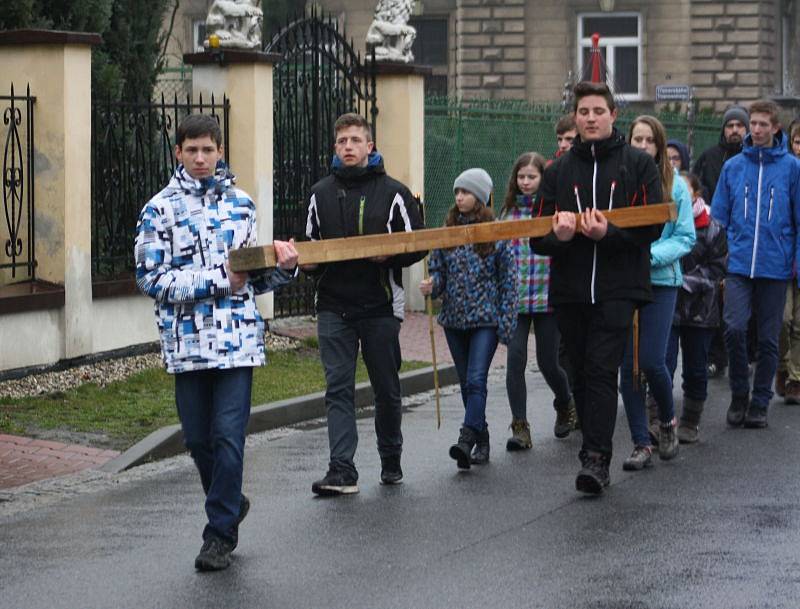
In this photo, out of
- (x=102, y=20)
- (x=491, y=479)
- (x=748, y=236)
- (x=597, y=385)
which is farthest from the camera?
(x=102, y=20)

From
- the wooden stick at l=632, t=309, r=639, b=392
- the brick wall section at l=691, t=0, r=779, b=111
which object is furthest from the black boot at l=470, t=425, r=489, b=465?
the brick wall section at l=691, t=0, r=779, b=111

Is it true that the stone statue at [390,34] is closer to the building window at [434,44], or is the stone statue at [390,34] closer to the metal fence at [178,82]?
the metal fence at [178,82]

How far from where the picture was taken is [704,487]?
941 cm

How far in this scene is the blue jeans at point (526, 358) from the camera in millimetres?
10719

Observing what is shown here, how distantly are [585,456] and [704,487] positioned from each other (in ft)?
2.15

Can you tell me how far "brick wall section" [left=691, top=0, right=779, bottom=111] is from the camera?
1678 inches

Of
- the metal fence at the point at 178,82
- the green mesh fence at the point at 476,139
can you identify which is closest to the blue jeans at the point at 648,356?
the green mesh fence at the point at 476,139

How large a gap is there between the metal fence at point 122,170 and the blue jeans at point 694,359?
4884mm

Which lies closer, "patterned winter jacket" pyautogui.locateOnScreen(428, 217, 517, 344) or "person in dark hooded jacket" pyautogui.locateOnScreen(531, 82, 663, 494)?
"person in dark hooded jacket" pyautogui.locateOnScreen(531, 82, 663, 494)

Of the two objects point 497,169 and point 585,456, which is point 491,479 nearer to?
point 585,456

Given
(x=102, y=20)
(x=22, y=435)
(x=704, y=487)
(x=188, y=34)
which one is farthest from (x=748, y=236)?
(x=188, y=34)

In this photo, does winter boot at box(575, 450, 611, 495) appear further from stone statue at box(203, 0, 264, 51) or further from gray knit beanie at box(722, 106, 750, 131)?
stone statue at box(203, 0, 264, 51)

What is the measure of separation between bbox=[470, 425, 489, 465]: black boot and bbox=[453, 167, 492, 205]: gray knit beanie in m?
1.23

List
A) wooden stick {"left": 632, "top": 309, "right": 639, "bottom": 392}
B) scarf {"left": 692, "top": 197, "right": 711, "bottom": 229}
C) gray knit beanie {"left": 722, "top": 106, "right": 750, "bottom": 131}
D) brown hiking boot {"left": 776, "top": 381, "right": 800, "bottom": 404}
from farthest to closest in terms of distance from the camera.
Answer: gray knit beanie {"left": 722, "top": 106, "right": 750, "bottom": 131} → brown hiking boot {"left": 776, "top": 381, "right": 800, "bottom": 404} → scarf {"left": 692, "top": 197, "right": 711, "bottom": 229} → wooden stick {"left": 632, "top": 309, "right": 639, "bottom": 392}
